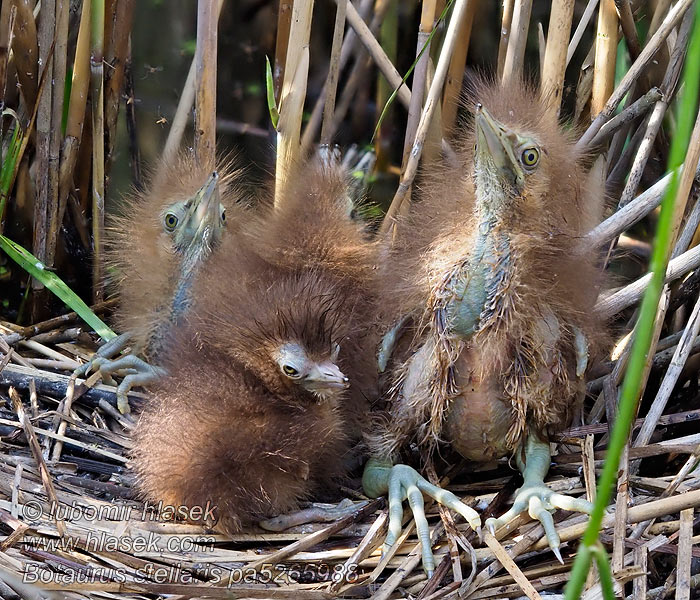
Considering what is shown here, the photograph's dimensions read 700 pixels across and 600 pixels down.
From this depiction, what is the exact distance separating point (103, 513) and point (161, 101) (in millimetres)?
1884

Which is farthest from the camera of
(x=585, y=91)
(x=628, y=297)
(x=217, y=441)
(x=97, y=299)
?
(x=97, y=299)

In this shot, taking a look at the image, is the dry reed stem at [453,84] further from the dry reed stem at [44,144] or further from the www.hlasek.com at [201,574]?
the www.hlasek.com at [201,574]

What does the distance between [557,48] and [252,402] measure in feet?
3.68

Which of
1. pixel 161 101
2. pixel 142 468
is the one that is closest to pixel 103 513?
pixel 142 468

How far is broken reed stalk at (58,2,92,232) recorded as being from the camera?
7.39 ft

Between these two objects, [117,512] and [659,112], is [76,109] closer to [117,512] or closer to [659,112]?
[117,512]

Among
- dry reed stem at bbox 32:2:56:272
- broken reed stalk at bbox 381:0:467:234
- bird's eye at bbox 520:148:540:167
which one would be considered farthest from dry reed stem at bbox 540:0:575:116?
dry reed stem at bbox 32:2:56:272

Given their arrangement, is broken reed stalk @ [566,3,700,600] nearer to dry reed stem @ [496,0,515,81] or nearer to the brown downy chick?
the brown downy chick

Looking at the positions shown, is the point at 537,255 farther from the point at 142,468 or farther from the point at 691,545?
the point at 142,468

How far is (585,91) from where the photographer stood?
2.26 metres

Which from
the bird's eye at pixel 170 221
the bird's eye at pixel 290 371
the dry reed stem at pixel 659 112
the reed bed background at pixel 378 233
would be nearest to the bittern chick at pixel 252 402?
the bird's eye at pixel 290 371

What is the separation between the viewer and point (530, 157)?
1.72m

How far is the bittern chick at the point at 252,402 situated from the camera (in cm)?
173

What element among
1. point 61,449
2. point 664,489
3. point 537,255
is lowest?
point 61,449
